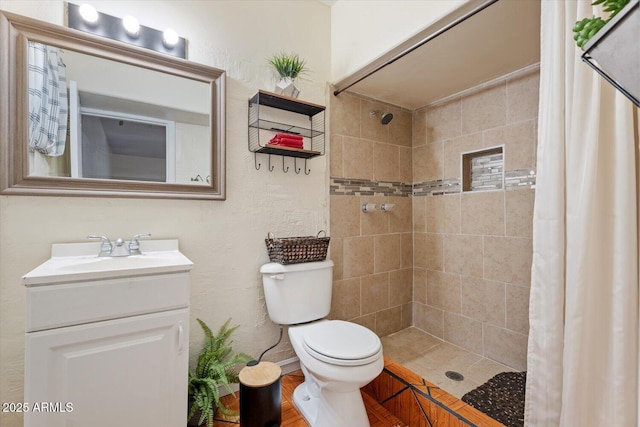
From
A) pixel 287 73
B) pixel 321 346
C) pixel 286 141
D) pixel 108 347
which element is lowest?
pixel 321 346

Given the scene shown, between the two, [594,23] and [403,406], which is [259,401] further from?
[594,23]

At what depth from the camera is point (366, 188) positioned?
2330 mm

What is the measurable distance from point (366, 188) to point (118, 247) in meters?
1.64

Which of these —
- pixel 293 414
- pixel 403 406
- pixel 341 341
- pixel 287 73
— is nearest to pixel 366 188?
pixel 287 73

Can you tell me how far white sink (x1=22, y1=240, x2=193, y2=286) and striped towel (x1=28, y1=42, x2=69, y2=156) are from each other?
47 centimetres

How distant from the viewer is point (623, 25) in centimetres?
44

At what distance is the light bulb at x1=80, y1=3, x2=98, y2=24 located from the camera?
1404mm

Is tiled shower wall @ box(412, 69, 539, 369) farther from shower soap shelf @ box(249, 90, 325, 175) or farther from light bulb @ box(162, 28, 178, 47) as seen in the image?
light bulb @ box(162, 28, 178, 47)

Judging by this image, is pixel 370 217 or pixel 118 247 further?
pixel 370 217

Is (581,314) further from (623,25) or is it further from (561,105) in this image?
(623,25)

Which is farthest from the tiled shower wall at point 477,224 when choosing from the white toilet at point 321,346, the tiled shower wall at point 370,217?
the white toilet at point 321,346

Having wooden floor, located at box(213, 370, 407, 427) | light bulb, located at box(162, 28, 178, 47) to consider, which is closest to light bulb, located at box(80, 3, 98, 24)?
light bulb, located at box(162, 28, 178, 47)

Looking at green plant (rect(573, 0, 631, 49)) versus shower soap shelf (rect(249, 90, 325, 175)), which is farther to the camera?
shower soap shelf (rect(249, 90, 325, 175))

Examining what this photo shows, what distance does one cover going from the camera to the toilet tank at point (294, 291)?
1.74 metres
